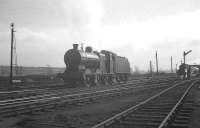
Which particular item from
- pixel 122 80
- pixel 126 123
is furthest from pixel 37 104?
pixel 122 80

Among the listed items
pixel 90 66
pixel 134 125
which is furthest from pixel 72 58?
pixel 134 125

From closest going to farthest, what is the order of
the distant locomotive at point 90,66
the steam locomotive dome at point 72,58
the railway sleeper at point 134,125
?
the railway sleeper at point 134,125
the distant locomotive at point 90,66
the steam locomotive dome at point 72,58

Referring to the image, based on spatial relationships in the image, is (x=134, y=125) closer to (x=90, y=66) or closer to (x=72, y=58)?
(x=72, y=58)

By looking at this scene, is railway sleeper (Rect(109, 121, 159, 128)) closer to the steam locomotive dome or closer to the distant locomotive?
the distant locomotive

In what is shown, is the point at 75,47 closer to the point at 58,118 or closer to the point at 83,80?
the point at 83,80

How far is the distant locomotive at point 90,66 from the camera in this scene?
74.8 ft

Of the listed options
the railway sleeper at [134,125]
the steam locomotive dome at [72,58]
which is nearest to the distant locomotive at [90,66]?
the steam locomotive dome at [72,58]

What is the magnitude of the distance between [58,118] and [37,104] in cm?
332

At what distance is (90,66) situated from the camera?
25.0 meters

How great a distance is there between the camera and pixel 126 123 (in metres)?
7.46

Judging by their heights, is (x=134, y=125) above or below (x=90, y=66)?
below

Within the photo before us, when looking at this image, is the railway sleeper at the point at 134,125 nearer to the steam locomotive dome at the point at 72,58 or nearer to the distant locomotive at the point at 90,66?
the distant locomotive at the point at 90,66

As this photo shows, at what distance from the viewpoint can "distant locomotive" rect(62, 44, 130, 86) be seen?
2280 cm

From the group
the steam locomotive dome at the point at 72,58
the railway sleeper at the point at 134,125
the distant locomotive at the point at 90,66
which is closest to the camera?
the railway sleeper at the point at 134,125
